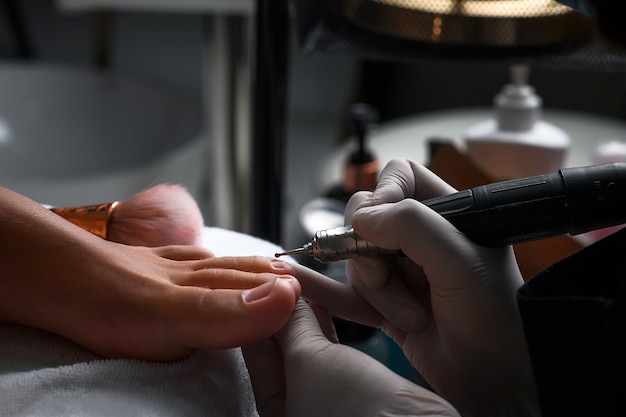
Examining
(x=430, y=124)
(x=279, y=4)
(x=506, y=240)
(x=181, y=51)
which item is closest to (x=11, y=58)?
(x=181, y=51)

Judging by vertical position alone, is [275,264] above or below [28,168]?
above

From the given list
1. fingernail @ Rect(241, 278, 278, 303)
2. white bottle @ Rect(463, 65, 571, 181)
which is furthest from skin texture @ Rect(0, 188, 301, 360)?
white bottle @ Rect(463, 65, 571, 181)

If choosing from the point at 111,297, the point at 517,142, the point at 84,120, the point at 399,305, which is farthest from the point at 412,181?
the point at 84,120

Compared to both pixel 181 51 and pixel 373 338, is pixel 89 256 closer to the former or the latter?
pixel 373 338

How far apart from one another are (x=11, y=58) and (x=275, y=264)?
57.0 inches

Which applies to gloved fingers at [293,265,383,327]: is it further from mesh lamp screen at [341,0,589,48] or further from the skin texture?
mesh lamp screen at [341,0,589,48]

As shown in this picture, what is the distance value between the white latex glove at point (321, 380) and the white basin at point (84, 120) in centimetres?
97

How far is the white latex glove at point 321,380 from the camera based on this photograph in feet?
1.23

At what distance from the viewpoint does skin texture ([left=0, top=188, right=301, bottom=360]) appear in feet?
1.45

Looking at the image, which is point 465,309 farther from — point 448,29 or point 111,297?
point 448,29

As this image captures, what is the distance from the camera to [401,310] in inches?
19.3

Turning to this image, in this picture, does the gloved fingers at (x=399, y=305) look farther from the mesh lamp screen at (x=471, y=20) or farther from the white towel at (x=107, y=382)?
the mesh lamp screen at (x=471, y=20)

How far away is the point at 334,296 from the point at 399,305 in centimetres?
5

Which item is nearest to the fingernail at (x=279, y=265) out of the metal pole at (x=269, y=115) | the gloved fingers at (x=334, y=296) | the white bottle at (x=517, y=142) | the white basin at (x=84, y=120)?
the gloved fingers at (x=334, y=296)
